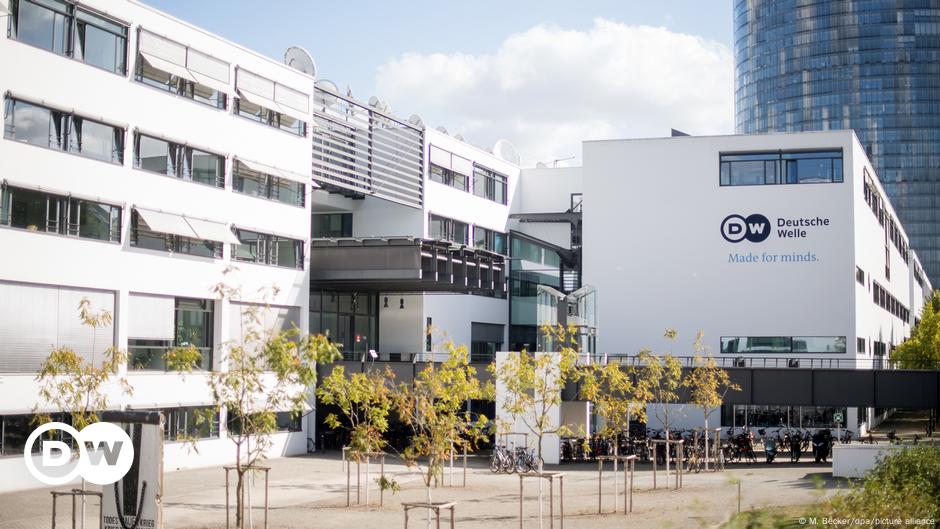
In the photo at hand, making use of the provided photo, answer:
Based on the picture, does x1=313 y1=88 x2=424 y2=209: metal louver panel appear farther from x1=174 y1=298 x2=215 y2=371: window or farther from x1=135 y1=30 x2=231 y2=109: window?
x1=174 y1=298 x2=215 y2=371: window

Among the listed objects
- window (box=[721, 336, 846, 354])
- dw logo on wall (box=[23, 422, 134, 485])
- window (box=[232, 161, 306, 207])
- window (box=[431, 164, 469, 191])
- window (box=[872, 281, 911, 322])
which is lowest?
dw logo on wall (box=[23, 422, 134, 485])

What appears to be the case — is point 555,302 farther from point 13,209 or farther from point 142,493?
point 142,493

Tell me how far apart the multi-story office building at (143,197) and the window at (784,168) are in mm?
22563

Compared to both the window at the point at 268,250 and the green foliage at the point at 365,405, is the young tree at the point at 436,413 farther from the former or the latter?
the window at the point at 268,250

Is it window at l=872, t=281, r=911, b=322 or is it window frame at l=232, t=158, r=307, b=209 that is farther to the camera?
window at l=872, t=281, r=911, b=322

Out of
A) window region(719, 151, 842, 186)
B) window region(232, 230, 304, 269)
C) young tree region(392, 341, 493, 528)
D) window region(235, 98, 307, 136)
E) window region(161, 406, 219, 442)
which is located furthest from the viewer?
window region(719, 151, 842, 186)

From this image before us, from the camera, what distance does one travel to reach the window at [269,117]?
4169 cm

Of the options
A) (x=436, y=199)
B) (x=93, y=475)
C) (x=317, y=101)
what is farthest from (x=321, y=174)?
(x=93, y=475)

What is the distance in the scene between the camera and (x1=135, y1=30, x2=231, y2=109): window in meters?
36.7

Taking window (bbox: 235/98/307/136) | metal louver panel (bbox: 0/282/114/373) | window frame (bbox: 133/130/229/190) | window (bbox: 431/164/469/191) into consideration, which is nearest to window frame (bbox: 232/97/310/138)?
window (bbox: 235/98/307/136)

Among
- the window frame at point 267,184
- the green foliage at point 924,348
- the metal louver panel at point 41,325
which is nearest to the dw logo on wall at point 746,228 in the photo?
the green foliage at point 924,348

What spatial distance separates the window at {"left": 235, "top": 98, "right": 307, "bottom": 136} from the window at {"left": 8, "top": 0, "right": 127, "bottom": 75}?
252 inches

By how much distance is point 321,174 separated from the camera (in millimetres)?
46062

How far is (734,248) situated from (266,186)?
79.8 ft
